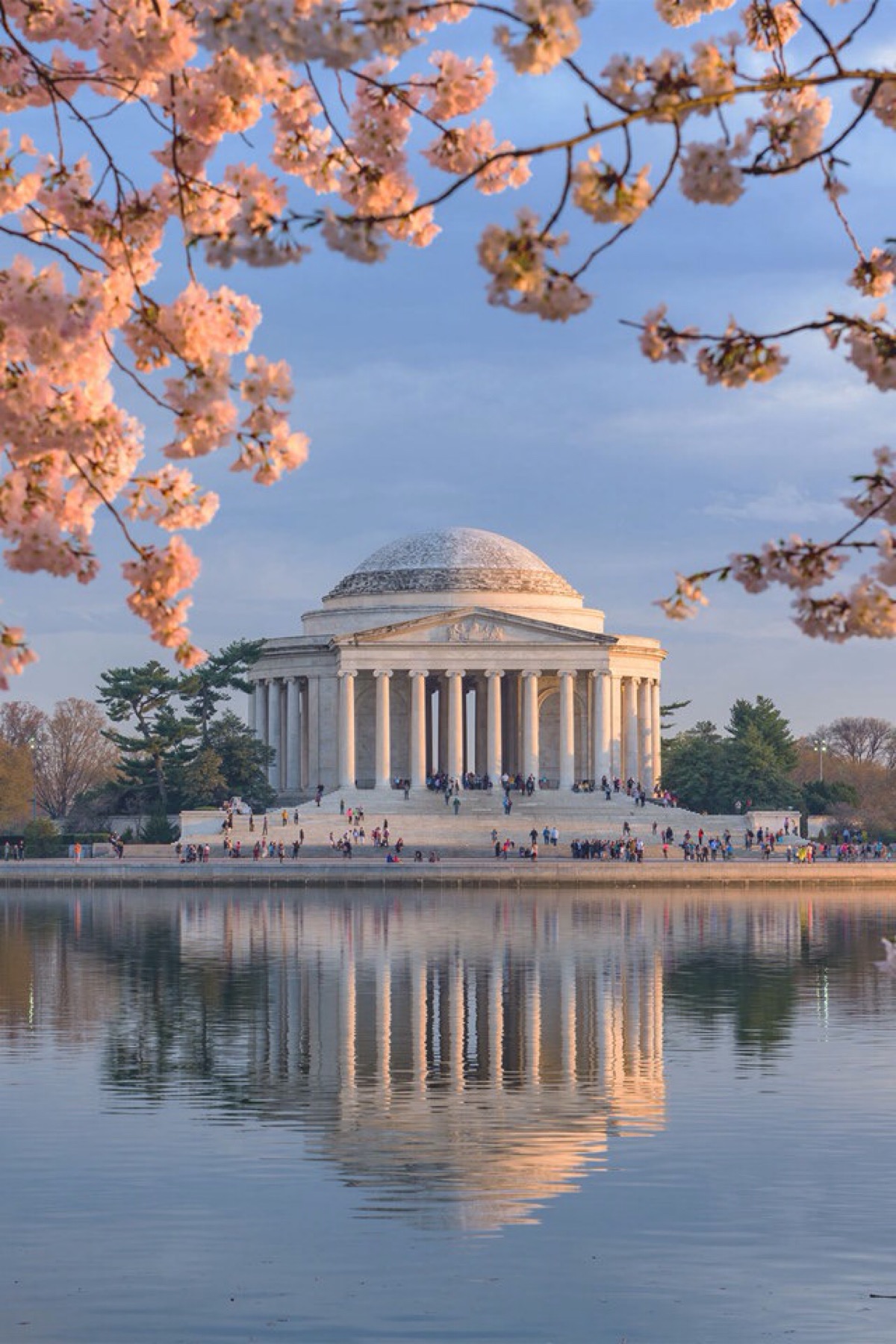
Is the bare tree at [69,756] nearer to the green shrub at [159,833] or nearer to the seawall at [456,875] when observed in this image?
the green shrub at [159,833]

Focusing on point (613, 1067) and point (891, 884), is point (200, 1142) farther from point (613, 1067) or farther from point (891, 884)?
point (891, 884)

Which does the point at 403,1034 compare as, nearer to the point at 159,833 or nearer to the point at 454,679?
the point at 159,833

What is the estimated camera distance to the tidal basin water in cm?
1839

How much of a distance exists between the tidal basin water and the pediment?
7066 centimetres

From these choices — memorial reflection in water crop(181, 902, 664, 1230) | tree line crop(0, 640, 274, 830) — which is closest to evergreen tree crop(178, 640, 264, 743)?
tree line crop(0, 640, 274, 830)

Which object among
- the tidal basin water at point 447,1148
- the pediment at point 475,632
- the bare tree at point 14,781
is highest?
the pediment at point 475,632

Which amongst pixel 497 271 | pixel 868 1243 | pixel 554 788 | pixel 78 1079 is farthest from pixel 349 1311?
pixel 554 788

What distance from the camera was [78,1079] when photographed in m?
31.4

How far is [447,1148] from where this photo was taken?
2595 centimetres

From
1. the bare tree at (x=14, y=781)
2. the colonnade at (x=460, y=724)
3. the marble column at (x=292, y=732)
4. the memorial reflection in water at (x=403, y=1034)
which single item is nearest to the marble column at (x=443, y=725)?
the colonnade at (x=460, y=724)

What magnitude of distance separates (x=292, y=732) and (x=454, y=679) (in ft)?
41.8

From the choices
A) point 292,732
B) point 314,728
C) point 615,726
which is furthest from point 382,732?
point 615,726

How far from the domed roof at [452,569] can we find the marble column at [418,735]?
29.1 ft

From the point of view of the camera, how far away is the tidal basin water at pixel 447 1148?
724 inches
